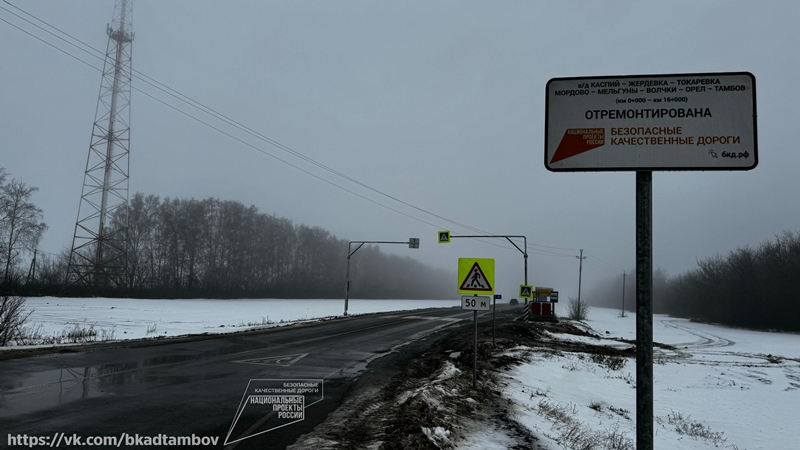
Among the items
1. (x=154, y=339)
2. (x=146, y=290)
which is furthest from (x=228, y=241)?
(x=154, y=339)

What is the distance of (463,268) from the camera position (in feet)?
33.5

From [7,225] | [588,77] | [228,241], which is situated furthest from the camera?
[228,241]

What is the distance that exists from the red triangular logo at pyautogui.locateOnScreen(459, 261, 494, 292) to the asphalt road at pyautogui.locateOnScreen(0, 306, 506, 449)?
135 inches

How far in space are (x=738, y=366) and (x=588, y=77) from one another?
2072 centimetres

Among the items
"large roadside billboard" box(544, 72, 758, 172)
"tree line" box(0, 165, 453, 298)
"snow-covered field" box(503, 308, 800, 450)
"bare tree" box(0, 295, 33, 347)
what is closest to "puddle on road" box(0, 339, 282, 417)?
"bare tree" box(0, 295, 33, 347)

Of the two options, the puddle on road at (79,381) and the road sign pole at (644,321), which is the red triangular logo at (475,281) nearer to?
the puddle on road at (79,381)

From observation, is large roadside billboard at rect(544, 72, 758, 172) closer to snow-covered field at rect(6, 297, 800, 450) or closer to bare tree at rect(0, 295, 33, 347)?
snow-covered field at rect(6, 297, 800, 450)

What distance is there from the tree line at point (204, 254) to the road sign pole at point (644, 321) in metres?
56.7

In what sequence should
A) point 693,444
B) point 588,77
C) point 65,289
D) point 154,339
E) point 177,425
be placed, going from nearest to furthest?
point 588,77 → point 177,425 → point 693,444 → point 154,339 → point 65,289

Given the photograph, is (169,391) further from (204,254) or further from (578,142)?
(204,254)

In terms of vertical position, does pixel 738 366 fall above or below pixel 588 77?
below

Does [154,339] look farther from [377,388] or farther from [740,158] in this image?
[740,158]

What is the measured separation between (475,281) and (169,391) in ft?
21.0

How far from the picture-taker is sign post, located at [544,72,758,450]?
2896 millimetres
